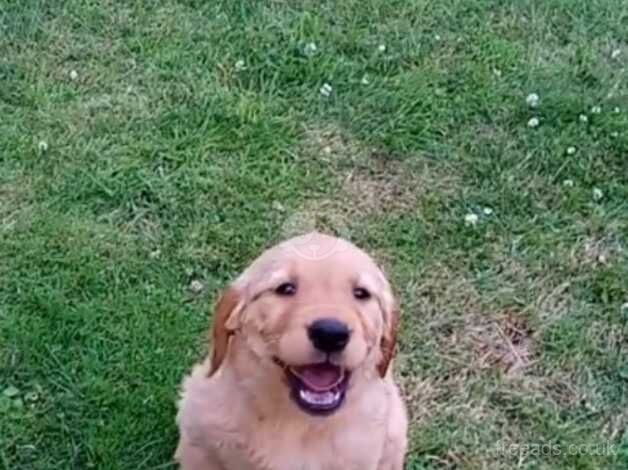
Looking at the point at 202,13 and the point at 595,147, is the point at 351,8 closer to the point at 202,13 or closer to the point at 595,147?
the point at 202,13

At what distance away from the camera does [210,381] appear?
3.47 metres

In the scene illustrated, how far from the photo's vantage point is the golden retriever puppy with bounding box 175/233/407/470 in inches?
125

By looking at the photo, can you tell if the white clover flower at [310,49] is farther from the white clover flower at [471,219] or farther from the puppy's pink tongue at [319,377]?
the puppy's pink tongue at [319,377]

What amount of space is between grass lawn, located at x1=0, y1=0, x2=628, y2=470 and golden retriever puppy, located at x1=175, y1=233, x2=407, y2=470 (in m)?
0.54

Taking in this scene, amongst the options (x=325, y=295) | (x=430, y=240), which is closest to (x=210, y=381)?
(x=325, y=295)

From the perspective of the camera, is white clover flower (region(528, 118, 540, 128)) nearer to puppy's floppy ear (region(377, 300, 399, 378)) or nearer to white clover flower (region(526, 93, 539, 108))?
white clover flower (region(526, 93, 539, 108))

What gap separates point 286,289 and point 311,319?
14 centimetres

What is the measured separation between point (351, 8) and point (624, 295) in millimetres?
1820

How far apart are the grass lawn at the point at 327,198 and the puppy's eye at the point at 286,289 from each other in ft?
2.92

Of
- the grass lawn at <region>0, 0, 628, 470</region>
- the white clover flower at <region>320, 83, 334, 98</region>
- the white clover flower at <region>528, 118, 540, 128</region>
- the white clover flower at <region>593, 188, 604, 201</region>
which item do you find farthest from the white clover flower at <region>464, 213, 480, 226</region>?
the white clover flower at <region>320, 83, 334, 98</region>

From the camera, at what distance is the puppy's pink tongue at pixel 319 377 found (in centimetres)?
325

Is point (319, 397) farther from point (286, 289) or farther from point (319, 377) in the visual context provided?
point (286, 289)

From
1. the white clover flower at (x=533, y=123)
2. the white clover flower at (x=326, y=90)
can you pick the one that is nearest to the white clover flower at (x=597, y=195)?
the white clover flower at (x=533, y=123)

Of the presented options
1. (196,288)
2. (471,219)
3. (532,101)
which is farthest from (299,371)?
(532,101)
